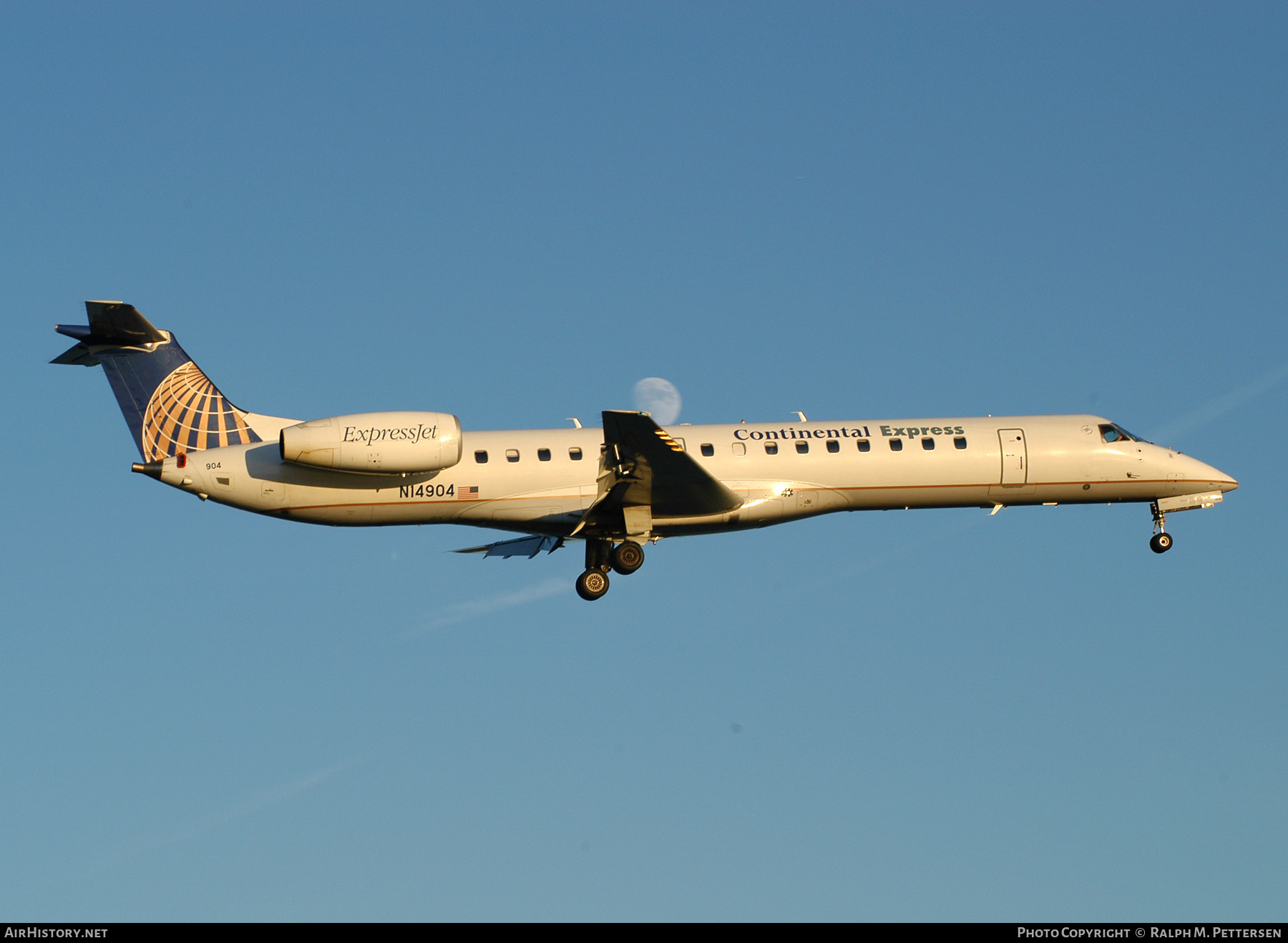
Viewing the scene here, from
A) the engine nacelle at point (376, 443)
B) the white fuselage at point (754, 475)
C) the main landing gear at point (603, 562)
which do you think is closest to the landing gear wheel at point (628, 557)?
the main landing gear at point (603, 562)

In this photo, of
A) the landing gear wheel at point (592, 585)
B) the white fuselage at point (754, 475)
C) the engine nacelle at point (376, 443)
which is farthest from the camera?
the landing gear wheel at point (592, 585)

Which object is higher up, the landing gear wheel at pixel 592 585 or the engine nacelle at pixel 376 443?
the engine nacelle at pixel 376 443

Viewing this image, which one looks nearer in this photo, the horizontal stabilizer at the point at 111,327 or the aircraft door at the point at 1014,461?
the horizontal stabilizer at the point at 111,327

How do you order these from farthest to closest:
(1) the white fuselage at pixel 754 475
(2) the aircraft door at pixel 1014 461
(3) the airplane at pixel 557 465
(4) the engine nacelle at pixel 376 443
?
(2) the aircraft door at pixel 1014 461 → (1) the white fuselage at pixel 754 475 → (3) the airplane at pixel 557 465 → (4) the engine nacelle at pixel 376 443

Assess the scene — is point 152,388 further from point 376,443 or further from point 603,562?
point 603,562

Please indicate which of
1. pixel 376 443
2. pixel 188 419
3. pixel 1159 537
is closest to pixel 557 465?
pixel 376 443

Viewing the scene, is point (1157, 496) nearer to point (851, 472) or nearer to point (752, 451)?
point (851, 472)

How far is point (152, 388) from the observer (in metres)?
23.1

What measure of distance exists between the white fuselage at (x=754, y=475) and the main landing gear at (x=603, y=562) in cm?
61

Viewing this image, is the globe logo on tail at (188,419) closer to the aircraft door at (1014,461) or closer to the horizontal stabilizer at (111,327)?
the horizontal stabilizer at (111,327)

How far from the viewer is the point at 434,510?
2291 cm

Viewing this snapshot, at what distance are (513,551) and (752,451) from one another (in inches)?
211

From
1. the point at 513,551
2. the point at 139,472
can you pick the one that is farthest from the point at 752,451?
the point at 139,472

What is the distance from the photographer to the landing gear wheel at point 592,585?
23.2m
